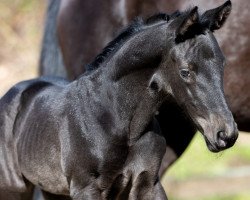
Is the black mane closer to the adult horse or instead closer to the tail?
the adult horse

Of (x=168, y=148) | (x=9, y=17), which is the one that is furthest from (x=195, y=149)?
(x=168, y=148)

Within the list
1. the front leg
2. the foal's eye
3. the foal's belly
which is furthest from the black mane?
the front leg

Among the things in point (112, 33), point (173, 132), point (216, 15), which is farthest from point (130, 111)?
point (112, 33)

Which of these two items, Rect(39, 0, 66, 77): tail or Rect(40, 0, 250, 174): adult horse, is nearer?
Rect(40, 0, 250, 174): adult horse

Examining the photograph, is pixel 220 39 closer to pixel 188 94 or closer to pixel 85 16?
pixel 85 16

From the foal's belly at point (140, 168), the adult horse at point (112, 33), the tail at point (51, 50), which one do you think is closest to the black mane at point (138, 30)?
the foal's belly at point (140, 168)

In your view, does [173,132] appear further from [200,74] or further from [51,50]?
[200,74]

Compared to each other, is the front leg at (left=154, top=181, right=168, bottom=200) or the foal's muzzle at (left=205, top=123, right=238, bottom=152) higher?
the foal's muzzle at (left=205, top=123, right=238, bottom=152)

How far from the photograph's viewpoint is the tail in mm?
6148

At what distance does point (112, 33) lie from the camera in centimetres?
573

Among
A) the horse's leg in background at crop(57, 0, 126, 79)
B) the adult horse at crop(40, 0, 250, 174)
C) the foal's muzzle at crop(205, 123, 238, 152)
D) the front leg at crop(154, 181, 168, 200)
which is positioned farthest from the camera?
the horse's leg in background at crop(57, 0, 126, 79)

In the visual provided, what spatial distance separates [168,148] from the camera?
5738 millimetres

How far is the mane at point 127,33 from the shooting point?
4.14 meters

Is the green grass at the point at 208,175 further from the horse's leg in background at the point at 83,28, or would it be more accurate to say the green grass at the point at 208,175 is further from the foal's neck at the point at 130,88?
the foal's neck at the point at 130,88
